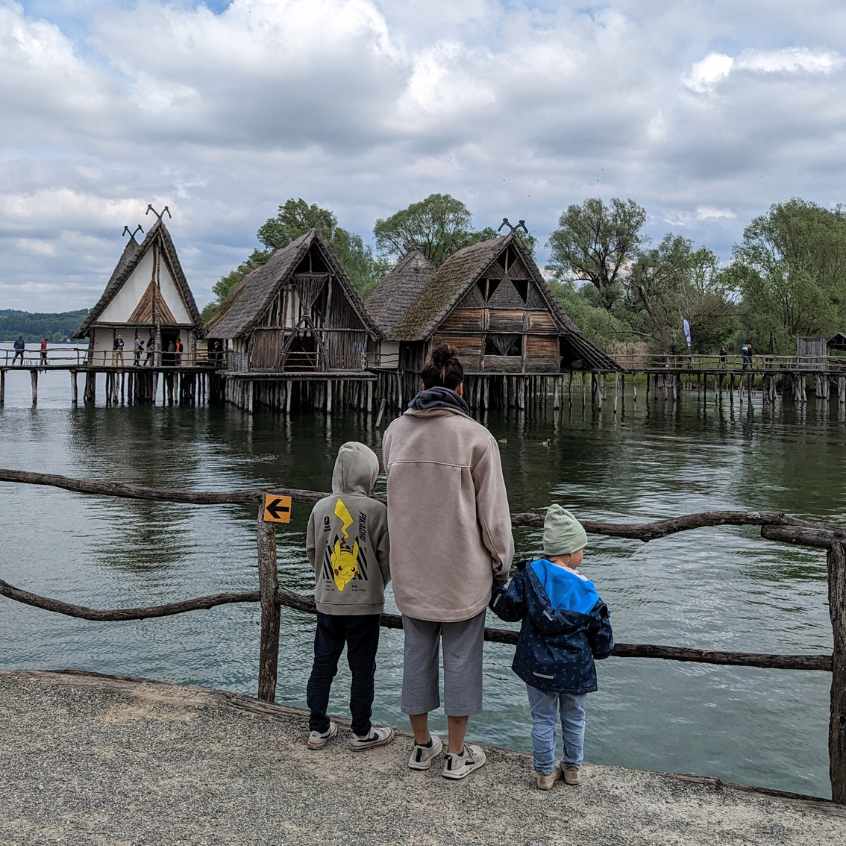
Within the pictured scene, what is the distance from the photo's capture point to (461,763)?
4152 mm

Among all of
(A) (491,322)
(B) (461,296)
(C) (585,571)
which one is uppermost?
Answer: (B) (461,296)

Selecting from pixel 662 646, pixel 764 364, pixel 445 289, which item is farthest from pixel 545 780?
pixel 764 364

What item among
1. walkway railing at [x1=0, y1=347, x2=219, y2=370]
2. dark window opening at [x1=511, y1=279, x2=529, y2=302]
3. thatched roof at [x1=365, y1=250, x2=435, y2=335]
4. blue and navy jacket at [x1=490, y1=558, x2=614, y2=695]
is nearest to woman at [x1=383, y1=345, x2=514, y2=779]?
blue and navy jacket at [x1=490, y1=558, x2=614, y2=695]

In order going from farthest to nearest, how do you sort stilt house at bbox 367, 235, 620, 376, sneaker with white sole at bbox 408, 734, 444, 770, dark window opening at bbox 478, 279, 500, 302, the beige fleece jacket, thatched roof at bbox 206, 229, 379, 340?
dark window opening at bbox 478, 279, 500, 302
stilt house at bbox 367, 235, 620, 376
thatched roof at bbox 206, 229, 379, 340
sneaker with white sole at bbox 408, 734, 444, 770
the beige fleece jacket

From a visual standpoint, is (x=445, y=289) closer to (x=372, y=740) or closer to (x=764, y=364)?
(x=764, y=364)

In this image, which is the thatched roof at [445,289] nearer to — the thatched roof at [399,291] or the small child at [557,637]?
the thatched roof at [399,291]

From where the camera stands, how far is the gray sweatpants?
4145mm

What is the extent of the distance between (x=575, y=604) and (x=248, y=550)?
36.2ft

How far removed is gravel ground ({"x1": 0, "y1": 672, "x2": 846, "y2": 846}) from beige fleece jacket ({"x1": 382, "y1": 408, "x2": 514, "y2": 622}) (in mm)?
797

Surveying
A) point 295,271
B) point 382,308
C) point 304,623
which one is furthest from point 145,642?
point 382,308

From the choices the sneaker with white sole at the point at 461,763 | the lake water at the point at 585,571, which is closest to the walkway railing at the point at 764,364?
the lake water at the point at 585,571

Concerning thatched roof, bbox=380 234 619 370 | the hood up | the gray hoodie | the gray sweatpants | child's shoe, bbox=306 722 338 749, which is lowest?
child's shoe, bbox=306 722 338 749

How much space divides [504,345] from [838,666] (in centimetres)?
3669

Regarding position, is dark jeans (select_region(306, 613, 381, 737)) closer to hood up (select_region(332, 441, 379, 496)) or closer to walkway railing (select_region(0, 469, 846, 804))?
walkway railing (select_region(0, 469, 846, 804))
